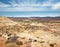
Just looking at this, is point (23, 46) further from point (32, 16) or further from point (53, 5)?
point (53, 5)

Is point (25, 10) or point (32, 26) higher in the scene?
point (25, 10)

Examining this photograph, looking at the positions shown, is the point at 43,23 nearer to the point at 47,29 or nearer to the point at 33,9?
the point at 47,29

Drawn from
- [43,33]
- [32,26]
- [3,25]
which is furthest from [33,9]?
[3,25]

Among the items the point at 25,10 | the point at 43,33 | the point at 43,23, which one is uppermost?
the point at 25,10

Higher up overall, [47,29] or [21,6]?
[21,6]

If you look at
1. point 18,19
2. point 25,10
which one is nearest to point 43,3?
point 25,10

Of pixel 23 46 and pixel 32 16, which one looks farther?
pixel 32 16
